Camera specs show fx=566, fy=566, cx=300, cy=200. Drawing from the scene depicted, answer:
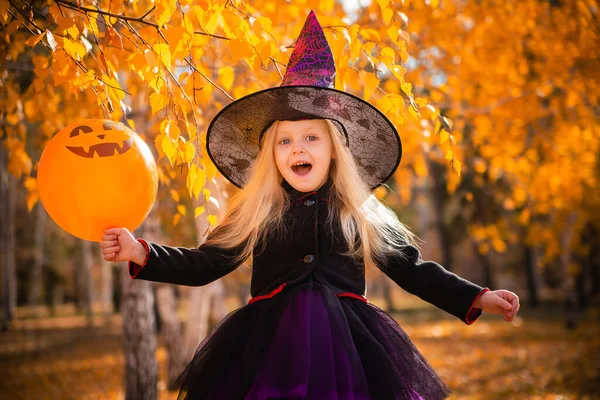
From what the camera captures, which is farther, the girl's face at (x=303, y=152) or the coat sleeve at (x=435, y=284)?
the girl's face at (x=303, y=152)

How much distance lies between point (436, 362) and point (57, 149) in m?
7.98

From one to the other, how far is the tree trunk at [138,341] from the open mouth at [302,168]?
98.8 inches

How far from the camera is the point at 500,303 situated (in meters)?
2.23

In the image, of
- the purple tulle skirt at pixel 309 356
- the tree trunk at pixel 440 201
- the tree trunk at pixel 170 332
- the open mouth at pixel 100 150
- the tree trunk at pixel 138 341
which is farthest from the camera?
the tree trunk at pixel 440 201

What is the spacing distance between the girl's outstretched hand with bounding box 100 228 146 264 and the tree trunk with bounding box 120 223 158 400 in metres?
2.49

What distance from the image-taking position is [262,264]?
251 cm

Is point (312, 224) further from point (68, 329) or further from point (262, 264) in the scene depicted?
point (68, 329)

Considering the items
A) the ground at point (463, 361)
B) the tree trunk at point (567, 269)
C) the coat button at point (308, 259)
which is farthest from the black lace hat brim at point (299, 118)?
the tree trunk at point (567, 269)

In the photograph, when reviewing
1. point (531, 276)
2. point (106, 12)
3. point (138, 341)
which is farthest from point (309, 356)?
point (531, 276)

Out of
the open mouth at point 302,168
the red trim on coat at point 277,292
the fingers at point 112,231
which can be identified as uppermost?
the open mouth at point 302,168

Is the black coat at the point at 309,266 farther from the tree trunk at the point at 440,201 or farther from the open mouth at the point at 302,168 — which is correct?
the tree trunk at the point at 440,201

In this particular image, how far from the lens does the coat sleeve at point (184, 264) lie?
2.26 metres

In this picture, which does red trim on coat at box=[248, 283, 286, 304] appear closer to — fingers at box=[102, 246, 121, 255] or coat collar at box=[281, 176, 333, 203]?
coat collar at box=[281, 176, 333, 203]

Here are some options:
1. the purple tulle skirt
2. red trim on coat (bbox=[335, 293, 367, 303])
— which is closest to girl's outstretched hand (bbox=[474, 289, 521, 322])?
the purple tulle skirt
